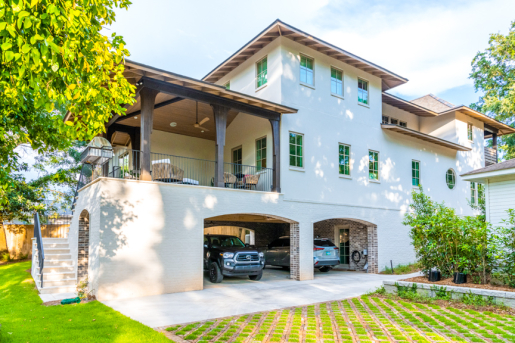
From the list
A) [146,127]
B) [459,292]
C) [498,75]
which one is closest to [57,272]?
[146,127]

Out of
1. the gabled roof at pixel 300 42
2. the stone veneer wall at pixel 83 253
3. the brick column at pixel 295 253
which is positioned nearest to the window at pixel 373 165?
the gabled roof at pixel 300 42

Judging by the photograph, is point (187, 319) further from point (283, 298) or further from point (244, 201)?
point (244, 201)

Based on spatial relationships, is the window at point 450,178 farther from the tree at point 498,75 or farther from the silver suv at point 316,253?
the silver suv at point 316,253

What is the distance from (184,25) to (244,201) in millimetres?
70570

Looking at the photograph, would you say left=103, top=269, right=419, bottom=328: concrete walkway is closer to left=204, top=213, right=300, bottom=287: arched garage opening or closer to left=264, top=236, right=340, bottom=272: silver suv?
left=204, top=213, right=300, bottom=287: arched garage opening

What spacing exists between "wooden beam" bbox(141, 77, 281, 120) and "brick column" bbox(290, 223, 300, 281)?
169 inches

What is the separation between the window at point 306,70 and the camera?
49.5ft

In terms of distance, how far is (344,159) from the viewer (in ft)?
52.6

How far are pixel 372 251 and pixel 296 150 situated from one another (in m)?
6.02

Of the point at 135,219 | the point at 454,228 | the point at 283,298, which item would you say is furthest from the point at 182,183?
the point at 454,228

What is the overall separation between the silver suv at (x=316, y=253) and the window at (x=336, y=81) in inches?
254

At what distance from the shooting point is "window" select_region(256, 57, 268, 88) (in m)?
15.2

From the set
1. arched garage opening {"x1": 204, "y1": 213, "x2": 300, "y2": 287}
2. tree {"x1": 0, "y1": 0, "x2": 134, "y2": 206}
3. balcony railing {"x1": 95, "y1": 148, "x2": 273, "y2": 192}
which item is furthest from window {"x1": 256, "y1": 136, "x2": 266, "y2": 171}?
tree {"x1": 0, "y1": 0, "x2": 134, "y2": 206}

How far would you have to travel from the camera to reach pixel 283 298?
384 inches
